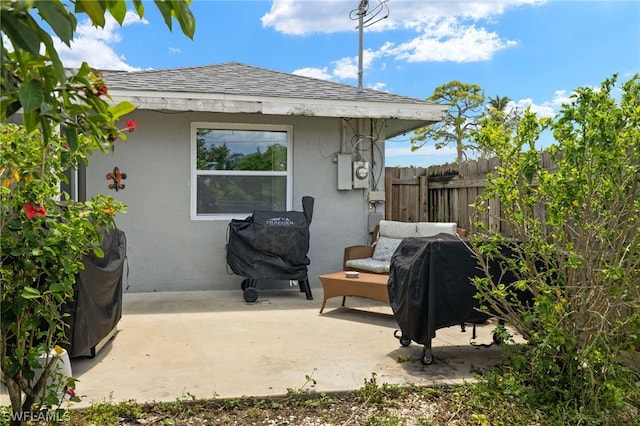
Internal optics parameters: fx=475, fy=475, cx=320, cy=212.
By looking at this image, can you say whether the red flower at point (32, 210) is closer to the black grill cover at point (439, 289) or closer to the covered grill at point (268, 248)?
the black grill cover at point (439, 289)

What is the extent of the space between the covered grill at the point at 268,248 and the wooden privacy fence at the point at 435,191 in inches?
84.8

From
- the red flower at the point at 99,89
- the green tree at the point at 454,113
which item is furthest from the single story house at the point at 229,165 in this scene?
the green tree at the point at 454,113

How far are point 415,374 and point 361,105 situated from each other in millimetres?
4088

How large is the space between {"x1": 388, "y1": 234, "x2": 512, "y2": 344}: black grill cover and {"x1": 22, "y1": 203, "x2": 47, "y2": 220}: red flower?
96.5 inches

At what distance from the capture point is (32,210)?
85.4 inches

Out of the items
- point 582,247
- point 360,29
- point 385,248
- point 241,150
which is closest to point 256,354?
point 582,247

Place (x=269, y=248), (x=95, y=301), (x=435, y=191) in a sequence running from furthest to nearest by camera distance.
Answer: (x=435, y=191) < (x=269, y=248) < (x=95, y=301)

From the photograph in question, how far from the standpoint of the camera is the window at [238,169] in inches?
263

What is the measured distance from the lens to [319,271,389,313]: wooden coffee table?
16.0ft

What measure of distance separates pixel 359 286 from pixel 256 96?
2.87 meters

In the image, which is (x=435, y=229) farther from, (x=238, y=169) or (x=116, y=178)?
(x=116, y=178)

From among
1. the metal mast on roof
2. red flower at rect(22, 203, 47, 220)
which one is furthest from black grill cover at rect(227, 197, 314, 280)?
red flower at rect(22, 203, 47, 220)

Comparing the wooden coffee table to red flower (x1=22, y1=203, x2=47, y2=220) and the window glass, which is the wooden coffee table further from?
red flower (x1=22, y1=203, x2=47, y2=220)

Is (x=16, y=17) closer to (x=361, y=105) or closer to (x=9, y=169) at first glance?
(x=9, y=169)
